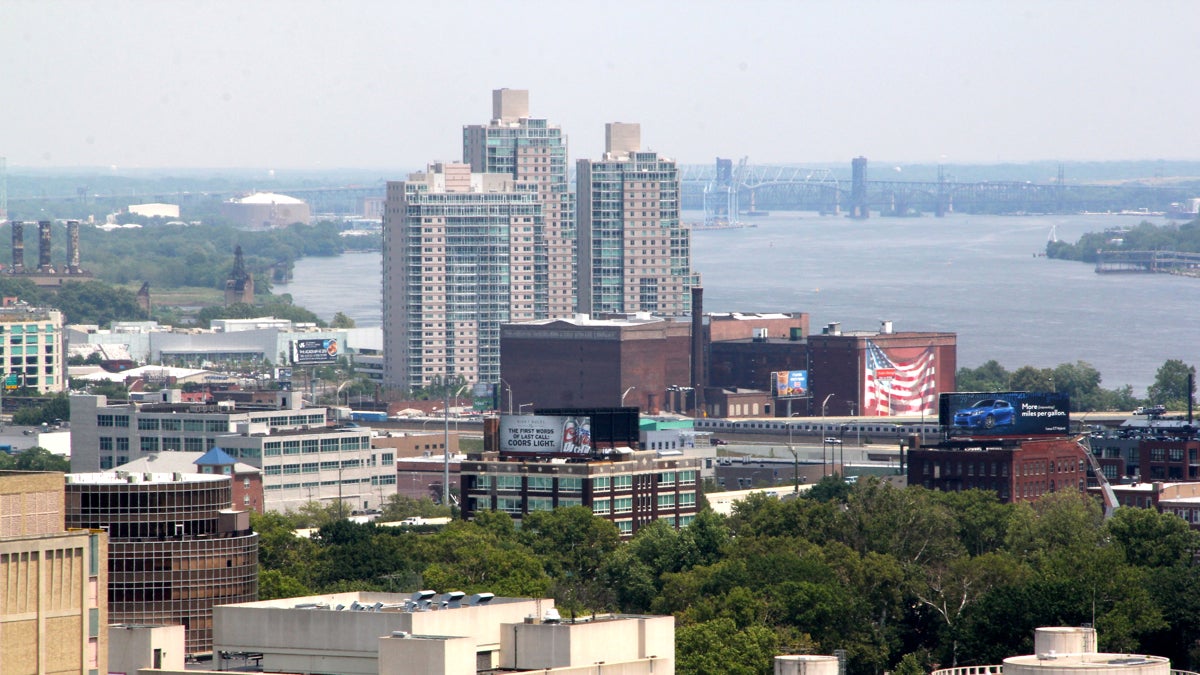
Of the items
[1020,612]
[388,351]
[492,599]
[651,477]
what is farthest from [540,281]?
[492,599]

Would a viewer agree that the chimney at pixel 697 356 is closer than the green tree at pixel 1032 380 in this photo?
Yes

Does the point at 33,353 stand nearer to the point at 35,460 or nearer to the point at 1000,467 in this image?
the point at 35,460

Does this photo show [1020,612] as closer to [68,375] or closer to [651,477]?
[651,477]

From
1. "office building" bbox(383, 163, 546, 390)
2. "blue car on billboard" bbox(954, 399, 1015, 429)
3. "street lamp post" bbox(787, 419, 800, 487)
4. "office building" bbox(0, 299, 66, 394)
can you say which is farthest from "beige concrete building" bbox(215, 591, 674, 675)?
"office building" bbox(383, 163, 546, 390)

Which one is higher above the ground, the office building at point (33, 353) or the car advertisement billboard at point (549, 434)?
the car advertisement billboard at point (549, 434)

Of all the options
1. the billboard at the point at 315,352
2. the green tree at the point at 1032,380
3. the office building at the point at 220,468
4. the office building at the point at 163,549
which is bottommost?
the billboard at the point at 315,352

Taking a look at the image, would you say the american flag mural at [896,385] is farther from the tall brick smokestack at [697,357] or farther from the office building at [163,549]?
the office building at [163,549]

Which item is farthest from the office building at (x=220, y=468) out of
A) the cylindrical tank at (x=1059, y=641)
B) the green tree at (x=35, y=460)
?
the cylindrical tank at (x=1059, y=641)
